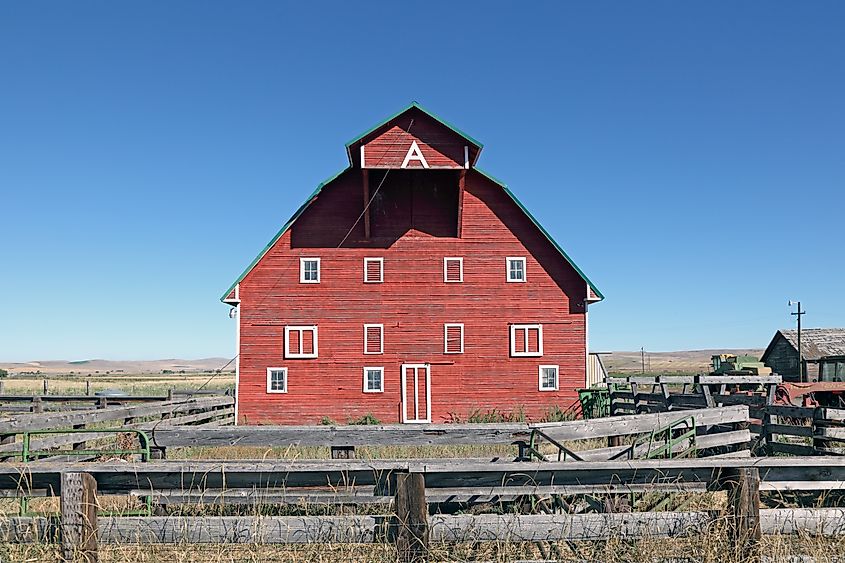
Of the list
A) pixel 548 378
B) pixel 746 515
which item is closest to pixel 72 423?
pixel 746 515

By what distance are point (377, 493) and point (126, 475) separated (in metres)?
1.98

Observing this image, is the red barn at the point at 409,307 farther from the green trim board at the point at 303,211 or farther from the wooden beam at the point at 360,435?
the wooden beam at the point at 360,435

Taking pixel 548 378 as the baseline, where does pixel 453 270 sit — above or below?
above

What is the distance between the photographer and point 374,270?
2928 centimetres

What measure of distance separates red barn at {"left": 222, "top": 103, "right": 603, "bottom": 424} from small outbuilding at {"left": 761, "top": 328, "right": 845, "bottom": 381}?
29.6 metres

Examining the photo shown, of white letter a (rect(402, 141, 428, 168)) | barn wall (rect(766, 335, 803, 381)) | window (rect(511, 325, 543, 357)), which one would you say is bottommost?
barn wall (rect(766, 335, 803, 381))

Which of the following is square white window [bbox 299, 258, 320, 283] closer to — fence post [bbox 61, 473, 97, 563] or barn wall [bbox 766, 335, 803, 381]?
fence post [bbox 61, 473, 97, 563]

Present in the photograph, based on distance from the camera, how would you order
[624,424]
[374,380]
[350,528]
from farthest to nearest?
[374,380]
[624,424]
[350,528]

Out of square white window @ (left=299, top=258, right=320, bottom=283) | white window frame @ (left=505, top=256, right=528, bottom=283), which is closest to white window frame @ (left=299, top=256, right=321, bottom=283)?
square white window @ (left=299, top=258, right=320, bottom=283)

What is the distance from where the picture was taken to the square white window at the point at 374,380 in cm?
2894

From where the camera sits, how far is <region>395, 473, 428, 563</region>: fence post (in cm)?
604

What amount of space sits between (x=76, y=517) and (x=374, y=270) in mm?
23337

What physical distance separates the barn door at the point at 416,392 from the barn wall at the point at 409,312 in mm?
261

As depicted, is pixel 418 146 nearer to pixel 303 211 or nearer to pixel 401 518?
pixel 303 211
